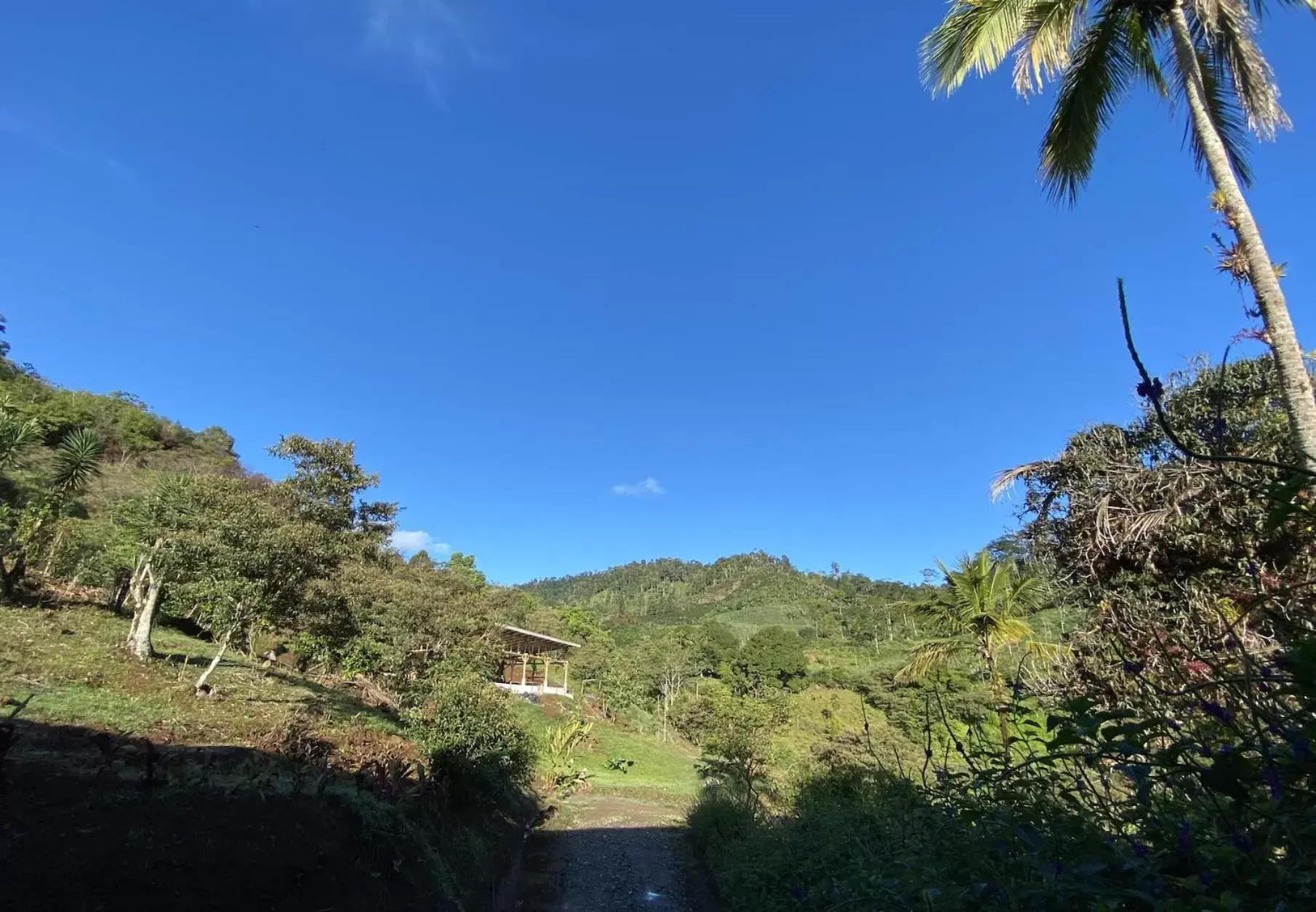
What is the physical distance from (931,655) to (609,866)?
7.35 metres

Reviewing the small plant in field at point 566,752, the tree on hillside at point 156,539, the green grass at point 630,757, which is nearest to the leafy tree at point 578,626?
the green grass at point 630,757

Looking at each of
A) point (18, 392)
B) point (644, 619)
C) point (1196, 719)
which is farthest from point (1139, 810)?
point (644, 619)

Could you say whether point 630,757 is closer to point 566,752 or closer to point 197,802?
point 566,752

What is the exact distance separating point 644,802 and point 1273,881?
66.1ft

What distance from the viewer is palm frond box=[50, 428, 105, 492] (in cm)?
1343

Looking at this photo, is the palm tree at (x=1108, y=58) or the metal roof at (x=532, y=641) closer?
the palm tree at (x=1108, y=58)

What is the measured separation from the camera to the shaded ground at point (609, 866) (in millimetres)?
9602

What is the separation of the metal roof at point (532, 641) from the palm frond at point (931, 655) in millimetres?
21641

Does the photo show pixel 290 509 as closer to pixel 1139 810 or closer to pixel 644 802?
pixel 644 802

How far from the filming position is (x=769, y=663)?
4675 centimetres

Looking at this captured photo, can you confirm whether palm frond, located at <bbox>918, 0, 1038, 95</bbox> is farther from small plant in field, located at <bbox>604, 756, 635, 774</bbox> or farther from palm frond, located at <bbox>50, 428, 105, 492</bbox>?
small plant in field, located at <bbox>604, 756, 635, 774</bbox>

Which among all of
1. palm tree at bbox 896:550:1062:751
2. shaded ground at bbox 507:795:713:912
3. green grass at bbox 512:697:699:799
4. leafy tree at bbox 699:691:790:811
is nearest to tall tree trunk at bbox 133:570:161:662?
shaded ground at bbox 507:795:713:912

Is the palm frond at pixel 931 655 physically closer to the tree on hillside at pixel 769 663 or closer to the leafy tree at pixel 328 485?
the leafy tree at pixel 328 485

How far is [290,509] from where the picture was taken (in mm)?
15344
